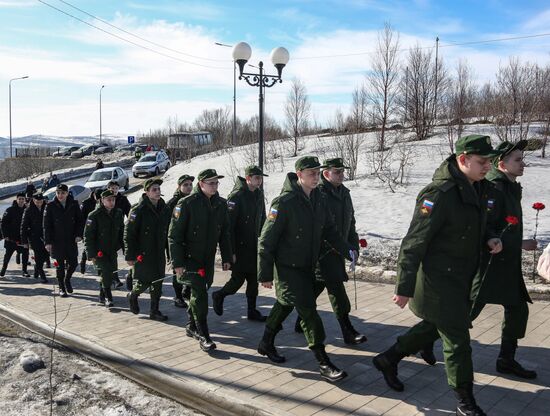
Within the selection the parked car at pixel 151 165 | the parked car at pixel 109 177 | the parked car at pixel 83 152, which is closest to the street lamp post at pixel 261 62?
the parked car at pixel 109 177

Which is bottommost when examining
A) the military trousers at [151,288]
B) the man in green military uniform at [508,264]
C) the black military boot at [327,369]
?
the black military boot at [327,369]

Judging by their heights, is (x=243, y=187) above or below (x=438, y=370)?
above

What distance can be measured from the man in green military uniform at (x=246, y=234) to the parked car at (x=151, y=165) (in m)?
26.5

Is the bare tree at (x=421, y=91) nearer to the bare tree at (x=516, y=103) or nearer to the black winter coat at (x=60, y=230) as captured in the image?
the bare tree at (x=516, y=103)

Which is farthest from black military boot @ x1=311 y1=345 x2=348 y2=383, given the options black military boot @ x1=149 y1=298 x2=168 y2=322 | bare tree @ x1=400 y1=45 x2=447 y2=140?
bare tree @ x1=400 y1=45 x2=447 y2=140

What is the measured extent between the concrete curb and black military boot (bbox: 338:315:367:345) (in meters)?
1.69

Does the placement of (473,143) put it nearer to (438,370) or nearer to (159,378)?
(438,370)

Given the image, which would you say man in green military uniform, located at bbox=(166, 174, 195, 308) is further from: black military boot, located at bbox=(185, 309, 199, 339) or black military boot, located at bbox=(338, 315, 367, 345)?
black military boot, located at bbox=(338, 315, 367, 345)

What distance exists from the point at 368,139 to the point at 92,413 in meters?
27.8

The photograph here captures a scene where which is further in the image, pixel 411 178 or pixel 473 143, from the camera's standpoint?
pixel 411 178

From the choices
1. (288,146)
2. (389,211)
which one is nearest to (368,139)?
(288,146)

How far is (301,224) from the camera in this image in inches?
187

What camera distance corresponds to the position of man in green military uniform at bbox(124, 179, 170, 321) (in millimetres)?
6879

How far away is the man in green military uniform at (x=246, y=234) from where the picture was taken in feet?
21.8
